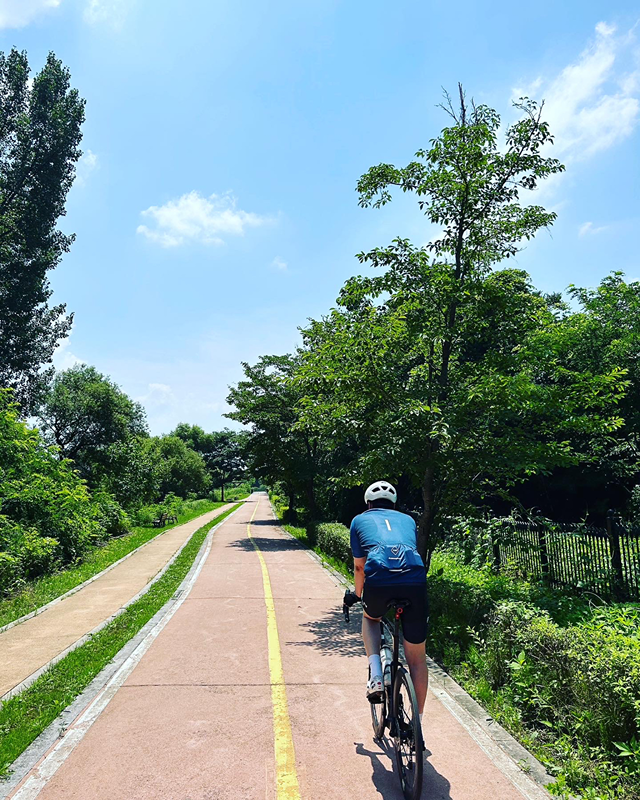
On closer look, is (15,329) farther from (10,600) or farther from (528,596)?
→ (528,596)

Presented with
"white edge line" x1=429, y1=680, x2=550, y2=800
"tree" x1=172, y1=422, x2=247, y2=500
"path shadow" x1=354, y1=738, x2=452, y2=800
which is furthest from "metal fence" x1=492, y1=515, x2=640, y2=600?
"tree" x1=172, y1=422, x2=247, y2=500

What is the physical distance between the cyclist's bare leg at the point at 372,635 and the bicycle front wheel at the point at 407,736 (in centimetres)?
28

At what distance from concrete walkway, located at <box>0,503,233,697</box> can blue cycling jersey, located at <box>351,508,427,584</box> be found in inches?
180

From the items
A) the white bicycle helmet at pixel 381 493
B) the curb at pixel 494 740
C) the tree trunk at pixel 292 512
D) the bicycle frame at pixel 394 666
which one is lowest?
the tree trunk at pixel 292 512

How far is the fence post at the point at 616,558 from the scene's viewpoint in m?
8.12

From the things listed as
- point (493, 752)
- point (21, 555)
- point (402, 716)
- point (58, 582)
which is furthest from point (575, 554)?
point (21, 555)

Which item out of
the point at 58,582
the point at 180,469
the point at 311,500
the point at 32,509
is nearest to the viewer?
the point at 58,582

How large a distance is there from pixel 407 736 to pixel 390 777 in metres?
0.60

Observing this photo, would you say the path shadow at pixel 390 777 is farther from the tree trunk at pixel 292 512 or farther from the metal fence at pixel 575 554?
the tree trunk at pixel 292 512

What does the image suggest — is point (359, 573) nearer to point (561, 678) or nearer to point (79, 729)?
point (561, 678)

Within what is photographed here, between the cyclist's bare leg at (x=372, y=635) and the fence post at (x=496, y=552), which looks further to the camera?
the fence post at (x=496, y=552)

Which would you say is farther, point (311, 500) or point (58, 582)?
point (311, 500)

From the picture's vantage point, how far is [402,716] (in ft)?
12.2

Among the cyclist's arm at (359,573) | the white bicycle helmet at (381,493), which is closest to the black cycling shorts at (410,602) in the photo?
the cyclist's arm at (359,573)
